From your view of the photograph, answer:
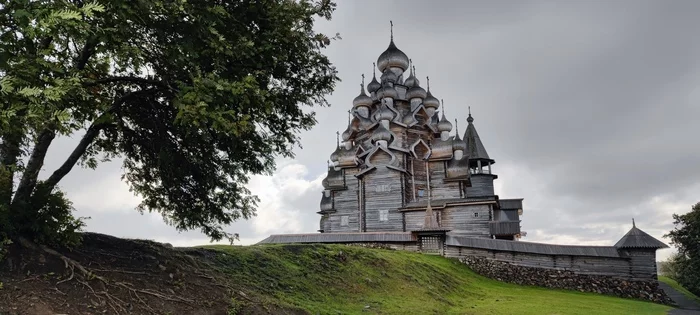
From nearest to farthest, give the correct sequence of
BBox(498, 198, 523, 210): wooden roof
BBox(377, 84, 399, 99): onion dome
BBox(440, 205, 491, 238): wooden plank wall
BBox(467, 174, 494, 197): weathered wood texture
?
BBox(440, 205, 491, 238): wooden plank wall → BBox(498, 198, 523, 210): wooden roof → BBox(467, 174, 494, 197): weathered wood texture → BBox(377, 84, 399, 99): onion dome

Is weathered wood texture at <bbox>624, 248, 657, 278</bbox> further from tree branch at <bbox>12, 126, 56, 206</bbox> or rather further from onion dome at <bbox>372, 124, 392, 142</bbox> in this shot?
tree branch at <bbox>12, 126, 56, 206</bbox>

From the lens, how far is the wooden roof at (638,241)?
20125 mm

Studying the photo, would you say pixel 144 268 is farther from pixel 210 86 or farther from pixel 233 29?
pixel 233 29

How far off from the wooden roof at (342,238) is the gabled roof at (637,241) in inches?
416

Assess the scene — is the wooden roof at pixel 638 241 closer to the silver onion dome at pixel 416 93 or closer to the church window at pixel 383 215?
the church window at pixel 383 215

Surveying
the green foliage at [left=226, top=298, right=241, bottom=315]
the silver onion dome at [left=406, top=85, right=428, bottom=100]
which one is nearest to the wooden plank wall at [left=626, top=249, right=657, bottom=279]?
the green foliage at [left=226, top=298, right=241, bottom=315]

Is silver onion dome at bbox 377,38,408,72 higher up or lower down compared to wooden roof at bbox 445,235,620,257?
higher up

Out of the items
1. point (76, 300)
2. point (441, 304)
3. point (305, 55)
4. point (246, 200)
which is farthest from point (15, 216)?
point (441, 304)

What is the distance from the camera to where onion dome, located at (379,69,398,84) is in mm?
40469

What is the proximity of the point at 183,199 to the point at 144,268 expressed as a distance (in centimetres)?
168

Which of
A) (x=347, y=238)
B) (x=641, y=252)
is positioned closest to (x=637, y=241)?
(x=641, y=252)

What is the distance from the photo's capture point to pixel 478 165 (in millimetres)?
39344

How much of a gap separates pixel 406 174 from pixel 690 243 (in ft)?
59.7

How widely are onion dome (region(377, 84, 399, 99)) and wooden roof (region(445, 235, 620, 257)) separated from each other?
18.4 m
